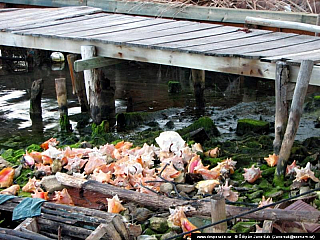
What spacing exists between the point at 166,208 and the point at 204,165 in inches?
76.1

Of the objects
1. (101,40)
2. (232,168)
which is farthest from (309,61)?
(101,40)

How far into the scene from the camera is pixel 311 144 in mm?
8469

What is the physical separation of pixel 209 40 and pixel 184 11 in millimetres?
3836

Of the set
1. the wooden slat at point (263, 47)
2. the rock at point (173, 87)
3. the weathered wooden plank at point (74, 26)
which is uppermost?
the weathered wooden plank at point (74, 26)

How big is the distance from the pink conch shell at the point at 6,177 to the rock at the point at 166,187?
7.00 feet

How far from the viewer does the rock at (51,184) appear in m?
6.88

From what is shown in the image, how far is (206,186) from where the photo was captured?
6.62m

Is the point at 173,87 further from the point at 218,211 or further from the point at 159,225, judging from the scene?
the point at 218,211

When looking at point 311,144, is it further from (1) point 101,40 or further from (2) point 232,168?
(1) point 101,40

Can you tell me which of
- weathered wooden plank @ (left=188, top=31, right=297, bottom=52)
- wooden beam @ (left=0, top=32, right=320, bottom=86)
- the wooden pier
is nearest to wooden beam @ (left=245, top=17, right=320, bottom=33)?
the wooden pier

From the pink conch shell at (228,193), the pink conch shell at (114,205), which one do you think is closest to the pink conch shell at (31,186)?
the pink conch shell at (114,205)

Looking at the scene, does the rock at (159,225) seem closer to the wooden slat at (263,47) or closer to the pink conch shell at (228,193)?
the pink conch shell at (228,193)

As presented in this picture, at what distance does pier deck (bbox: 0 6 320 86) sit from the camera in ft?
24.9

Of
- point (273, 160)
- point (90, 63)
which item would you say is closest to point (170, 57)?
point (90, 63)
